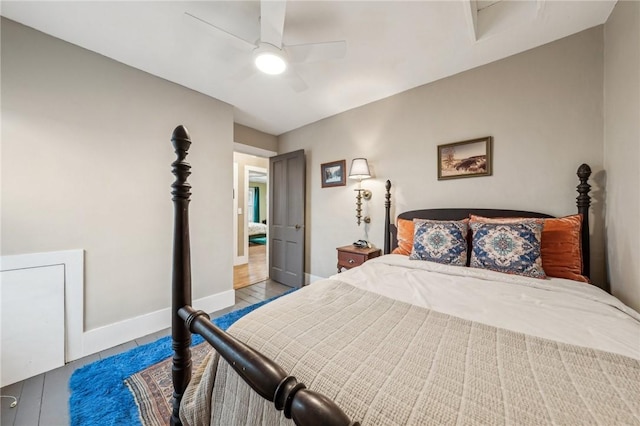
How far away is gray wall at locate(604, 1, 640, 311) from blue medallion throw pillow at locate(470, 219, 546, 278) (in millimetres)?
390

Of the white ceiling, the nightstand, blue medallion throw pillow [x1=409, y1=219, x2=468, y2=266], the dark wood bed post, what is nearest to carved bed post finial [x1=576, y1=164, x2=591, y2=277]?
blue medallion throw pillow [x1=409, y1=219, x2=468, y2=266]

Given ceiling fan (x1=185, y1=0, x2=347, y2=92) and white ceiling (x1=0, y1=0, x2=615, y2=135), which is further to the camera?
white ceiling (x1=0, y1=0, x2=615, y2=135)

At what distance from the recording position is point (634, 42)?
1354mm

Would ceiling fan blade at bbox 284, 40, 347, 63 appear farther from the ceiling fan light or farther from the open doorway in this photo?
the open doorway

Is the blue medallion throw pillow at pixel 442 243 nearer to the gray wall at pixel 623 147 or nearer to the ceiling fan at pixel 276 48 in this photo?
the gray wall at pixel 623 147

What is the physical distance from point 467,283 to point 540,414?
1.00 meters

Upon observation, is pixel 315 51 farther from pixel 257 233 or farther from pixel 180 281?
pixel 257 233

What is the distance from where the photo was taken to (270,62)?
68.2 inches

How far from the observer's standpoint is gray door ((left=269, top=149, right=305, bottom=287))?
362 centimetres

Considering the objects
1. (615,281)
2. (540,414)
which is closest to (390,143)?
(615,281)

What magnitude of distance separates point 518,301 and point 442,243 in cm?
74

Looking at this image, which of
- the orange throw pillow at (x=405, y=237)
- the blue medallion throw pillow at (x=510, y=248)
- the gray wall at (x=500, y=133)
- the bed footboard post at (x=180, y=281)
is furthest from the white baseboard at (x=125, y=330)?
the blue medallion throw pillow at (x=510, y=248)

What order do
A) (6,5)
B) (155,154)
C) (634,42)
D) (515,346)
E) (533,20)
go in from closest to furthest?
1. (515,346)
2. (634,42)
3. (6,5)
4. (533,20)
5. (155,154)

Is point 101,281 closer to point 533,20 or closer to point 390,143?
→ point 390,143
